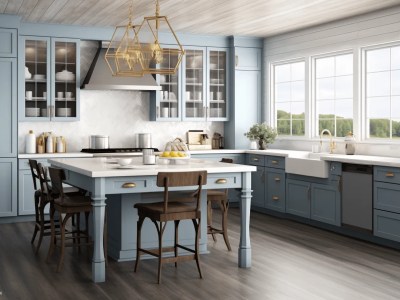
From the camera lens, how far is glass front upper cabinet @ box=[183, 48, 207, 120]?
9.34 m

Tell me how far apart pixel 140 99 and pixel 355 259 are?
4.66 meters

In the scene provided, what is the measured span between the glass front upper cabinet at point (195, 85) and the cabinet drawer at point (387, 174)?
3.59m

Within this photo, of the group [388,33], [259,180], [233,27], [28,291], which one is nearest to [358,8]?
[388,33]

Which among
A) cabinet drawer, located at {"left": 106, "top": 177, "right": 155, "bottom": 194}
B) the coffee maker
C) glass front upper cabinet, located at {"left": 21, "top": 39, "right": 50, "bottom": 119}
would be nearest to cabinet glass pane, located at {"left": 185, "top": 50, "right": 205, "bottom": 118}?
the coffee maker

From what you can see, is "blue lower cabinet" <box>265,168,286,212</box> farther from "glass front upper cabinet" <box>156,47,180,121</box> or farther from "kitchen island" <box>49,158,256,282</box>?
"kitchen island" <box>49,158,256,282</box>

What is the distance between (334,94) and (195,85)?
2.23 m

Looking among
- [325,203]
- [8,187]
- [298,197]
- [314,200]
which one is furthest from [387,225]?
[8,187]

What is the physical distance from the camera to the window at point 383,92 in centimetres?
722

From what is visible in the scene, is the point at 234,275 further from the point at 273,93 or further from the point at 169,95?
the point at 273,93

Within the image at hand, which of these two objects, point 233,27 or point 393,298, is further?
point 233,27

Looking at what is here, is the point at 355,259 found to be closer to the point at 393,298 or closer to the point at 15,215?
the point at 393,298

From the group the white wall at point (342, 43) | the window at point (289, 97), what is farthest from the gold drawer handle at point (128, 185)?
the window at point (289, 97)

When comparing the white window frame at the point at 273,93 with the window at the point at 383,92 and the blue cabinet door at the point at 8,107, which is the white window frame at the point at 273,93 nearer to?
the window at the point at 383,92

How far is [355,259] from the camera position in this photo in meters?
5.86
